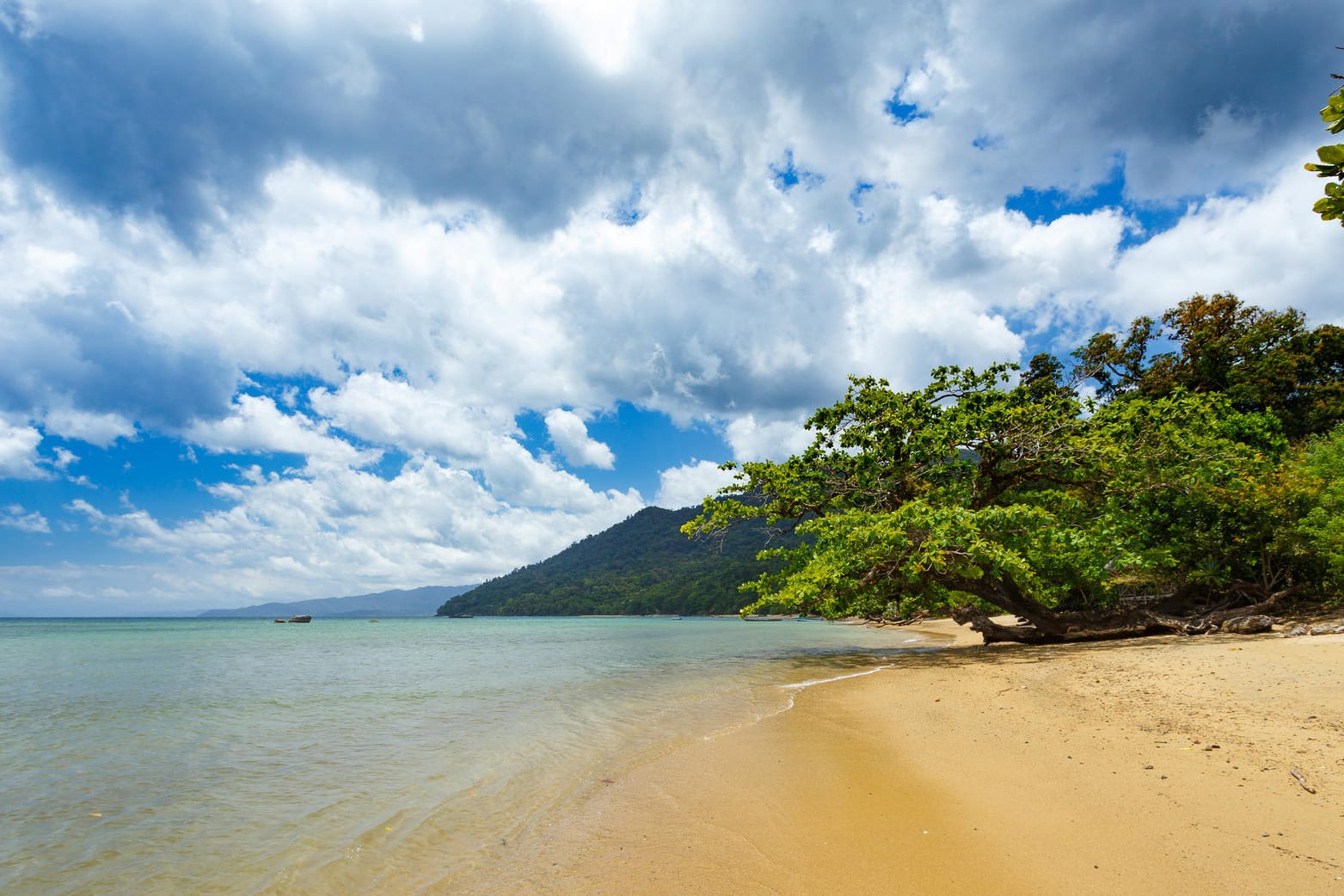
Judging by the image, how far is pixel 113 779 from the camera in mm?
7430

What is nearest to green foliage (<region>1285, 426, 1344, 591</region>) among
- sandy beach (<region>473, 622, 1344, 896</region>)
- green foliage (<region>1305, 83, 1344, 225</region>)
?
A: sandy beach (<region>473, 622, 1344, 896</region>)

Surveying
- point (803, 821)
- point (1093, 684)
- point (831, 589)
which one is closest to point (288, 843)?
point (803, 821)

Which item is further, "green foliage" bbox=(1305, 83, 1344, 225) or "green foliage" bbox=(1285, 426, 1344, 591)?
"green foliage" bbox=(1285, 426, 1344, 591)

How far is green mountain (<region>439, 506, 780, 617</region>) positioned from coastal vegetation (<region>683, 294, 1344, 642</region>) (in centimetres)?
7613

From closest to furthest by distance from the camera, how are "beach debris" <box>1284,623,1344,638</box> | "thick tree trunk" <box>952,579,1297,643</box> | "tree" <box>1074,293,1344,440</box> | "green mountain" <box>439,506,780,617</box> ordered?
"beach debris" <box>1284,623,1344,638</box>, "thick tree trunk" <box>952,579,1297,643</box>, "tree" <box>1074,293,1344,440</box>, "green mountain" <box>439,506,780,617</box>

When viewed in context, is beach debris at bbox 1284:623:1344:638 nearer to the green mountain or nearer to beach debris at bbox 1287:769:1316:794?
beach debris at bbox 1287:769:1316:794

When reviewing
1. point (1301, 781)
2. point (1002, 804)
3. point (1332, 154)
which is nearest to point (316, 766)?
point (1002, 804)

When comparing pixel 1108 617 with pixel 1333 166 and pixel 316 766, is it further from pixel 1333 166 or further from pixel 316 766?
pixel 316 766

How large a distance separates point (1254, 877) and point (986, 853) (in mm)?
1441

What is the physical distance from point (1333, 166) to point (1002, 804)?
495cm

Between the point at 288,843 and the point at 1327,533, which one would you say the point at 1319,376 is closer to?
the point at 1327,533

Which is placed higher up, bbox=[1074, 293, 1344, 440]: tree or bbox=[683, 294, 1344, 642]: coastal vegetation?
bbox=[1074, 293, 1344, 440]: tree

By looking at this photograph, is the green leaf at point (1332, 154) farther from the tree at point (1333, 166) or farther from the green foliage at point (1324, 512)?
the green foliage at point (1324, 512)

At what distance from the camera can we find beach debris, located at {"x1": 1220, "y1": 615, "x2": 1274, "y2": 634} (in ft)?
48.9
